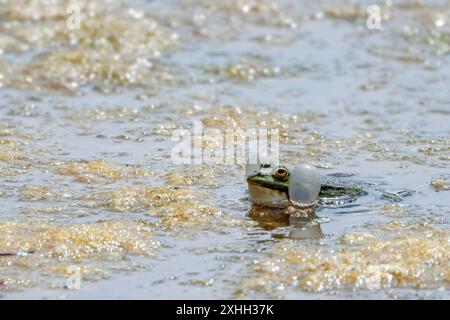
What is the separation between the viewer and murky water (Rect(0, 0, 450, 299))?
4176 millimetres

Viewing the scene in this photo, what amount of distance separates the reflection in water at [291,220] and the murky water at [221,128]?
0.5 inches

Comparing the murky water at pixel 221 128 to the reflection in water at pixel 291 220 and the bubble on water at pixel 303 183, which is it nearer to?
the reflection in water at pixel 291 220

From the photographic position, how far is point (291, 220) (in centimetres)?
485

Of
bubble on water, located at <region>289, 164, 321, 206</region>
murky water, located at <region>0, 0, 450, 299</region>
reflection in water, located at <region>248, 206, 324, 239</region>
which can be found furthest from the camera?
bubble on water, located at <region>289, 164, 321, 206</region>

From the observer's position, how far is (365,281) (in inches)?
161

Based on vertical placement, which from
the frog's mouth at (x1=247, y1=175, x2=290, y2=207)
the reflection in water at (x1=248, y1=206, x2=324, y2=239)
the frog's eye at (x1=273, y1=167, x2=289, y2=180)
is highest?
the frog's eye at (x1=273, y1=167, x2=289, y2=180)

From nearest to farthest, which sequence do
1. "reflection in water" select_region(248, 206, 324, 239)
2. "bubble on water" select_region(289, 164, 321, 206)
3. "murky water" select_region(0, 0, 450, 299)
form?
"murky water" select_region(0, 0, 450, 299), "reflection in water" select_region(248, 206, 324, 239), "bubble on water" select_region(289, 164, 321, 206)

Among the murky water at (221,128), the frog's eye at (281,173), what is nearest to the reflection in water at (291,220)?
the murky water at (221,128)

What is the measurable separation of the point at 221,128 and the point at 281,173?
1.60 meters

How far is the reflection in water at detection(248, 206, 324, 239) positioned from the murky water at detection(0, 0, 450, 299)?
1cm

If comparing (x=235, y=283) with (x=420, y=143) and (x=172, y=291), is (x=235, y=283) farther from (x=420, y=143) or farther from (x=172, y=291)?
(x=420, y=143)

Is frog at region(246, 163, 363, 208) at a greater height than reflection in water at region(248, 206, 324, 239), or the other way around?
frog at region(246, 163, 363, 208)

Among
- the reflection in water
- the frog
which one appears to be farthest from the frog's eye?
the reflection in water

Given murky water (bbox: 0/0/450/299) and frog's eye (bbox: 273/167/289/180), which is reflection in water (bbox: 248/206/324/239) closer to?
murky water (bbox: 0/0/450/299)
